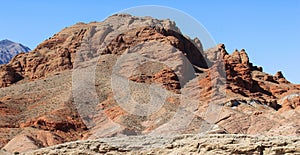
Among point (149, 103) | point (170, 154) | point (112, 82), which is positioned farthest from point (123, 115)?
point (170, 154)

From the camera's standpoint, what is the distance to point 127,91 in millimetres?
62562

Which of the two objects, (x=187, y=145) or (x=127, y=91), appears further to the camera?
(x=127, y=91)

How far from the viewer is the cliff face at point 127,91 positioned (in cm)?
5016

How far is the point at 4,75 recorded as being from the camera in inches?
3401

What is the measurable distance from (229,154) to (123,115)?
3940 cm

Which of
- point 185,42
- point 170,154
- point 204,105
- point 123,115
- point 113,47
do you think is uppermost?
point 185,42

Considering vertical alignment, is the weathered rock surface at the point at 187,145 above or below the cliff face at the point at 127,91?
below

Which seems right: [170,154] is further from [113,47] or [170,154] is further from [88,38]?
[88,38]

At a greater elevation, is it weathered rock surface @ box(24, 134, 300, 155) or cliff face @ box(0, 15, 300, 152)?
cliff face @ box(0, 15, 300, 152)

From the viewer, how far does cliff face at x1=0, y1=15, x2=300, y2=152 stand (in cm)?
5016

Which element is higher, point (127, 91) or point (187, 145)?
point (127, 91)

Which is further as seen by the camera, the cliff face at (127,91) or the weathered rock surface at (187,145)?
the cliff face at (127,91)

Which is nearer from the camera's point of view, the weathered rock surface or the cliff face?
the weathered rock surface

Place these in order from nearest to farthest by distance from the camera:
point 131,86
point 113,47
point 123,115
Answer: point 123,115 → point 131,86 → point 113,47
